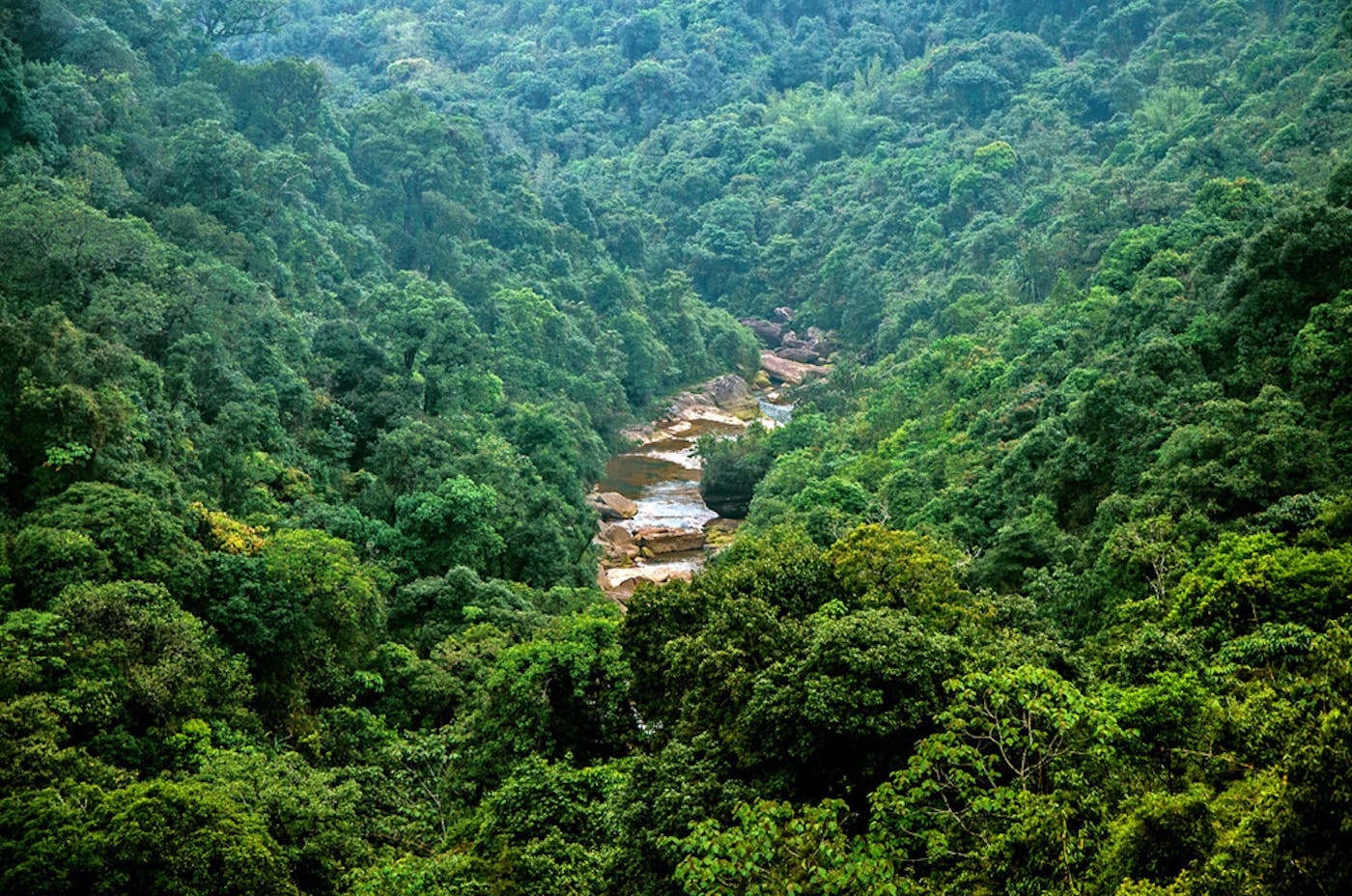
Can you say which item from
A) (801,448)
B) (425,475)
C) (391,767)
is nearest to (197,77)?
(425,475)

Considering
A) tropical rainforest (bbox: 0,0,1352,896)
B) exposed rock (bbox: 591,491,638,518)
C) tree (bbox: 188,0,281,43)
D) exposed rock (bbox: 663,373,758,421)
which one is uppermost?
tree (bbox: 188,0,281,43)

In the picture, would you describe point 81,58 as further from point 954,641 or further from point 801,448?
point 954,641

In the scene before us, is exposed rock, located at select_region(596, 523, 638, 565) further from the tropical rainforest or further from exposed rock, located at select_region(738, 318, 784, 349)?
exposed rock, located at select_region(738, 318, 784, 349)

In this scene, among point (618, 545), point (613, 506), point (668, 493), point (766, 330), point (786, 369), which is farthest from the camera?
point (766, 330)

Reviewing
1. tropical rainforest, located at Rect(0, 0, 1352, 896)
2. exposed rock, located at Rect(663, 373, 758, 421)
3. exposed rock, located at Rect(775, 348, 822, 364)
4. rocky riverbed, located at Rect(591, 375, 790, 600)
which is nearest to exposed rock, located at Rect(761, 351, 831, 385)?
exposed rock, located at Rect(775, 348, 822, 364)

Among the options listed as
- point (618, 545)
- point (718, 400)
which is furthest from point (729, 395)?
point (618, 545)

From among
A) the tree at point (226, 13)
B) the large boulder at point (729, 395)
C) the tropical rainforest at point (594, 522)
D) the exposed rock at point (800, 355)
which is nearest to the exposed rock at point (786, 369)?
the exposed rock at point (800, 355)

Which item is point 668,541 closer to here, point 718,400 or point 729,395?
point 718,400
